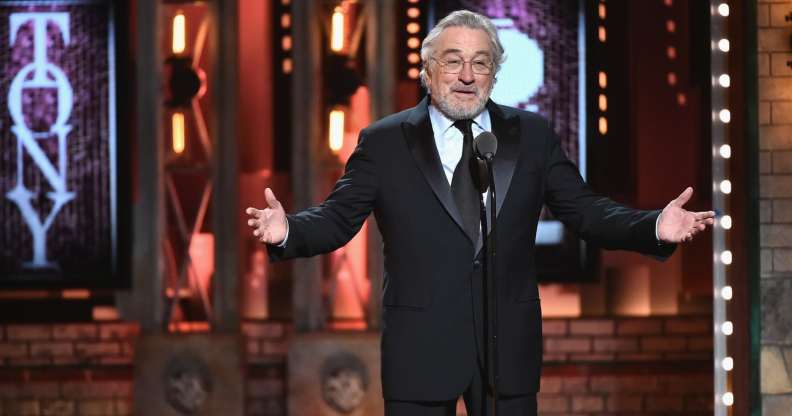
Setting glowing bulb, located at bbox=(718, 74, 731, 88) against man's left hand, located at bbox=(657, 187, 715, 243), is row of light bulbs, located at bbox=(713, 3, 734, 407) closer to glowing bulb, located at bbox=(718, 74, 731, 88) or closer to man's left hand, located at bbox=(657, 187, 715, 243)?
glowing bulb, located at bbox=(718, 74, 731, 88)

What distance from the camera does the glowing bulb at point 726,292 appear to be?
15.2 ft

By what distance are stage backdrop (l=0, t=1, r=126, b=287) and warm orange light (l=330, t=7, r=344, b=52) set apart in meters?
1.09

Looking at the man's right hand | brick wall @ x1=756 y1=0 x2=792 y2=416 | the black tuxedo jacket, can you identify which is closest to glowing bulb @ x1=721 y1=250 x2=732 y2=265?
brick wall @ x1=756 y1=0 x2=792 y2=416

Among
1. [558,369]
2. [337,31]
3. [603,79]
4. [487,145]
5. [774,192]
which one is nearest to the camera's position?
[487,145]

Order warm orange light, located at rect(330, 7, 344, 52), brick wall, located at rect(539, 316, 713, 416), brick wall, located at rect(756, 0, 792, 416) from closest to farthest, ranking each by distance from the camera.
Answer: brick wall, located at rect(756, 0, 792, 416)
warm orange light, located at rect(330, 7, 344, 52)
brick wall, located at rect(539, 316, 713, 416)

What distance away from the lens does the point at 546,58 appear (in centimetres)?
599

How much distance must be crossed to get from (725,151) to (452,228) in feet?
7.06

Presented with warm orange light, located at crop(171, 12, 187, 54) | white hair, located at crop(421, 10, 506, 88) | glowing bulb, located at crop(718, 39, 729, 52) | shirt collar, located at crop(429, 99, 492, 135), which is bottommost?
shirt collar, located at crop(429, 99, 492, 135)

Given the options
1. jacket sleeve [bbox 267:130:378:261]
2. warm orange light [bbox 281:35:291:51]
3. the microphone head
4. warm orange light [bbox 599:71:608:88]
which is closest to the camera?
the microphone head

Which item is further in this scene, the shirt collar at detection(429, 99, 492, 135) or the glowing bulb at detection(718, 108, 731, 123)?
the glowing bulb at detection(718, 108, 731, 123)

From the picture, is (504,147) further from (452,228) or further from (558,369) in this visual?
(558,369)

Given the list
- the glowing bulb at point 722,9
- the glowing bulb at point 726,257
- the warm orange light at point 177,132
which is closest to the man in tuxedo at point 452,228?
the glowing bulb at point 726,257

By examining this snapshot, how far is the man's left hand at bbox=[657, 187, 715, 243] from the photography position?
2.87 meters

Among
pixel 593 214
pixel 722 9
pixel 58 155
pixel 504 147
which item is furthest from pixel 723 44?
pixel 58 155
